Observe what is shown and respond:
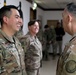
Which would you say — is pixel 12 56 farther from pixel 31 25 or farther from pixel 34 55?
pixel 31 25

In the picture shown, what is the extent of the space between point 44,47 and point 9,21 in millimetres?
7866

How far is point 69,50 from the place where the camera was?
60.1 inches

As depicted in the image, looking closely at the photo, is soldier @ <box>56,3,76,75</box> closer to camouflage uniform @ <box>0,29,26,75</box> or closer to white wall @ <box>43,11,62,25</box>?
camouflage uniform @ <box>0,29,26,75</box>

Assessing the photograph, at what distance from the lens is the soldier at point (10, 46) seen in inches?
84.2

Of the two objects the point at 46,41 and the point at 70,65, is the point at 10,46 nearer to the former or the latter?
the point at 70,65

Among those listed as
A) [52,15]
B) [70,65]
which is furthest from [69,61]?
[52,15]

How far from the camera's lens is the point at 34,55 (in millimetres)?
3443

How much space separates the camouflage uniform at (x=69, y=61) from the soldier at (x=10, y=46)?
0.71 meters

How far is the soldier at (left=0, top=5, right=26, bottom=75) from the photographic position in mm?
2139

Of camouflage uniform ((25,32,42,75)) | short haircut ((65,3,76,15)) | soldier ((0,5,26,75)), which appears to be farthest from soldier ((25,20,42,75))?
short haircut ((65,3,76,15))

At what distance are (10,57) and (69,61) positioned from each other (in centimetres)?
85

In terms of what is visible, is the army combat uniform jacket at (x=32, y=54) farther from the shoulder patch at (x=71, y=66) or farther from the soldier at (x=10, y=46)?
the shoulder patch at (x=71, y=66)

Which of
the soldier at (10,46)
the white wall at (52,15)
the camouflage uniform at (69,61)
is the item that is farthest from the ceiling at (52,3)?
the camouflage uniform at (69,61)

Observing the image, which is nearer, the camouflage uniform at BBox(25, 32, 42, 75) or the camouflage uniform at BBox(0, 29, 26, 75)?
the camouflage uniform at BBox(0, 29, 26, 75)
